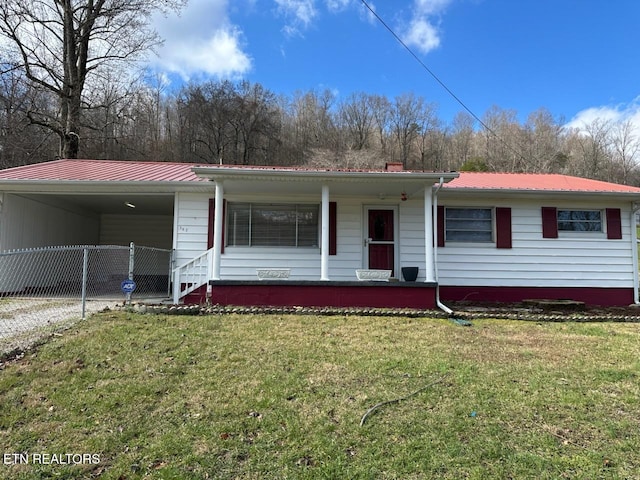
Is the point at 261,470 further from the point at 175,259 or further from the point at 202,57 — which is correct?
the point at 202,57

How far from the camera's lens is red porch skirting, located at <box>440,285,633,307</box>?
8797mm

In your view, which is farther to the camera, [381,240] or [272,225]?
[381,240]

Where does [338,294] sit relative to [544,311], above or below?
above

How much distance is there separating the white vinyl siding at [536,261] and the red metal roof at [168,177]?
3.27ft

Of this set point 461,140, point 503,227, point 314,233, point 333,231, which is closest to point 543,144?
point 461,140

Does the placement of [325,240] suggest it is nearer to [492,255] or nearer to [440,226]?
[440,226]

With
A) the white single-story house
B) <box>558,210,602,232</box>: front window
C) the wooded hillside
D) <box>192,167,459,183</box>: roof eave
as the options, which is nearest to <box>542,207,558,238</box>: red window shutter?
the white single-story house

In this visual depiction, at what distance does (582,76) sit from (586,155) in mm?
15073

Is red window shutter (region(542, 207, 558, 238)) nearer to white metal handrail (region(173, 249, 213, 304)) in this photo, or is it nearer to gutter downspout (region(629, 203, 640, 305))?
gutter downspout (region(629, 203, 640, 305))

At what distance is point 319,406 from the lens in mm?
3205

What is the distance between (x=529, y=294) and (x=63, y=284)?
464 inches

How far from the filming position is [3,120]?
18.0 meters

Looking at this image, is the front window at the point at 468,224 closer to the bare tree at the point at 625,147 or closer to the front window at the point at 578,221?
the front window at the point at 578,221

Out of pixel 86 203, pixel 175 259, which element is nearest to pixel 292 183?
pixel 175 259
